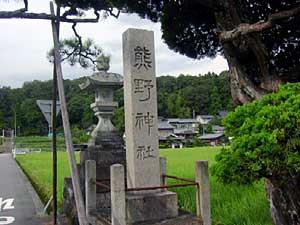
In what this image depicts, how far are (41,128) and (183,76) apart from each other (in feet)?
110

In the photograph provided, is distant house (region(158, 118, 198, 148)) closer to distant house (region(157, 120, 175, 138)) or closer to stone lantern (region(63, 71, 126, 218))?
distant house (region(157, 120, 175, 138))

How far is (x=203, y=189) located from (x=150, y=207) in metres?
0.80

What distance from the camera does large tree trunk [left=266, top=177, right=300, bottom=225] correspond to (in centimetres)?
441

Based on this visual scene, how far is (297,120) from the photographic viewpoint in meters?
2.67

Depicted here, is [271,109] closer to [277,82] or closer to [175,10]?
[277,82]

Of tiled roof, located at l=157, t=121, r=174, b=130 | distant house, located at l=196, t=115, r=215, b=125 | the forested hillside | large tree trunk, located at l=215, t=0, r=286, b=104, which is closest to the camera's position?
large tree trunk, located at l=215, t=0, r=286, b=104

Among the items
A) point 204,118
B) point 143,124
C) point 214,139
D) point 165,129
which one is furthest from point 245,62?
point 204,118

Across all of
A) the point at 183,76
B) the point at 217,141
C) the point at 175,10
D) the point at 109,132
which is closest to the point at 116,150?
the point at 109,132

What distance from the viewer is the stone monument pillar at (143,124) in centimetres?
476

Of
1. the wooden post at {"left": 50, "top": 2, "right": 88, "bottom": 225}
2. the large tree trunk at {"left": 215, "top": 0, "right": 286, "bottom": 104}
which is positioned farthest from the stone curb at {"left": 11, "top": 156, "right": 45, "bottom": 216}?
the large tree trunk at {"left": 215, "top": 0, "right": 286, "bottom": 104}

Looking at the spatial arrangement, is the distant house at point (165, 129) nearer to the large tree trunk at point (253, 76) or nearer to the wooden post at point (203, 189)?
the large tree trunk at point (253, 76)

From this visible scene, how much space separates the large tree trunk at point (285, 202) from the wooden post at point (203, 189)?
90cm

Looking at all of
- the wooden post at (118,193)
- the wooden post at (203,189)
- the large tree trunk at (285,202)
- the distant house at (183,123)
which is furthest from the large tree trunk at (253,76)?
the distant house at (183,123)

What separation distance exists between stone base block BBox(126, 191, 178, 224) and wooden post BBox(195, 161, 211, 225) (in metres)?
0.53
